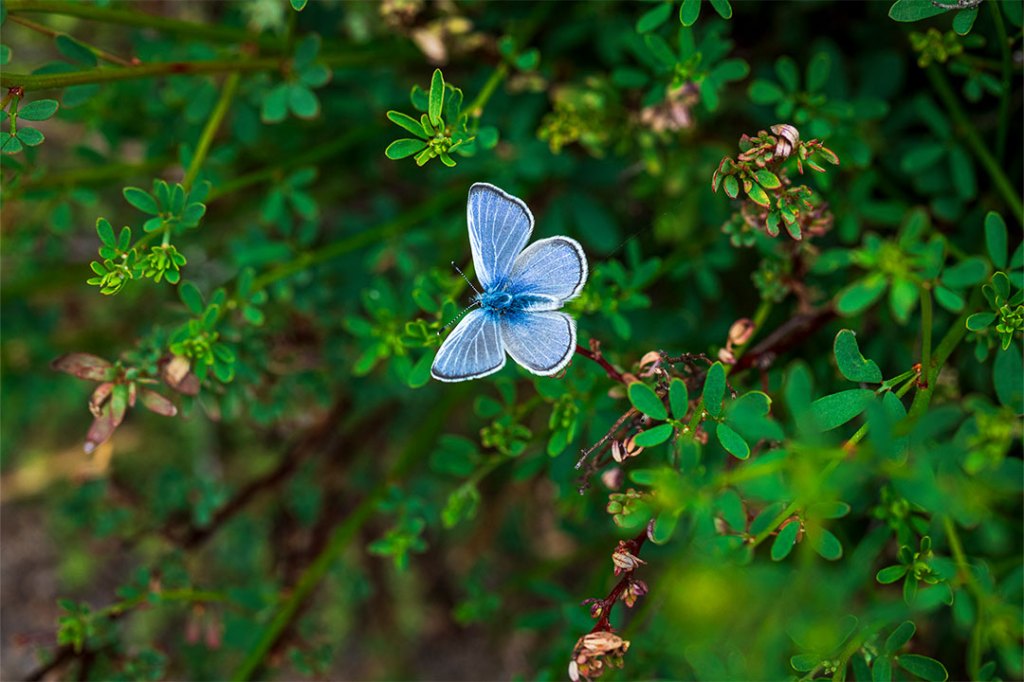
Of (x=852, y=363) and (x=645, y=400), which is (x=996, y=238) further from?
(x=645, y=400)

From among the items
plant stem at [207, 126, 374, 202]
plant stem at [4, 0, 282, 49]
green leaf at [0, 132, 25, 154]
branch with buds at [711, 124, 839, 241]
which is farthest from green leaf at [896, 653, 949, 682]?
plant stem at [4, 0, 282, 49]

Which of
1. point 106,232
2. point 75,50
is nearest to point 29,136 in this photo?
point 106,232

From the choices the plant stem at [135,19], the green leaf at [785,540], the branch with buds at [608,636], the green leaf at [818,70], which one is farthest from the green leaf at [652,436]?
the plant stem at [135,19]

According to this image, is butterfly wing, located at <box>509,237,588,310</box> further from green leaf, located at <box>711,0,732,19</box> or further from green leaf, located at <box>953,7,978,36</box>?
green leaf, located at <box>953,7,978,36</box>

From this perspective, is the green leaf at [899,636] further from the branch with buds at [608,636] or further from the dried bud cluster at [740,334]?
the dried bud cluster at [740,334]

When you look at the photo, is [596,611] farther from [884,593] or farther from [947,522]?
[884,593]
